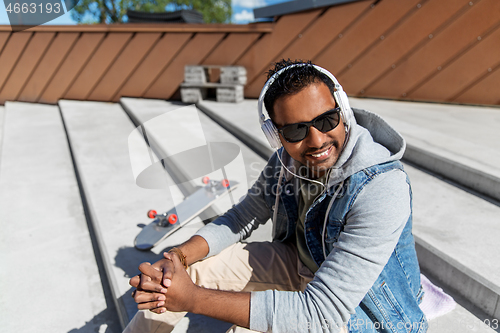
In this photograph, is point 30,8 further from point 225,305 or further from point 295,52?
point 225,305

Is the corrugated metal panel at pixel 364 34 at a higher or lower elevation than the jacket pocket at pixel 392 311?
higher

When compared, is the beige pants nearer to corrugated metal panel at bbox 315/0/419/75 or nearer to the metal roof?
corrugated metal panel at bbox 315/0/419/75

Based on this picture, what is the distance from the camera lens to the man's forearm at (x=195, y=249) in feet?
4.50

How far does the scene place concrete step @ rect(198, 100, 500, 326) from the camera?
1.58 m

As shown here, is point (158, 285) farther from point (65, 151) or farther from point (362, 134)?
point (65, 151)

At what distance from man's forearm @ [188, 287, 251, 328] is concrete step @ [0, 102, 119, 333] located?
3.62 feet

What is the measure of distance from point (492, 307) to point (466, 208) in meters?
0.81

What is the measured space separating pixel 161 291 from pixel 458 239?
1.66m

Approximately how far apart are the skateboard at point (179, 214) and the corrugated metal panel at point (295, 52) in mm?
3799

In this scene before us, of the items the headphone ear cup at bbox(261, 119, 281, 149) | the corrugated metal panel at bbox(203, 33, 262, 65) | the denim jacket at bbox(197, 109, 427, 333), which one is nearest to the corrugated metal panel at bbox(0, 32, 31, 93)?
the corrugated metal panel at bbox(203, 33, 262, 65)

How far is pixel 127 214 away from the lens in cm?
281

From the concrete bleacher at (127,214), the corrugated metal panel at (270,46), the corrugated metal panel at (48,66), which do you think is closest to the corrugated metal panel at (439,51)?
the concrete bleacher at (127,214)

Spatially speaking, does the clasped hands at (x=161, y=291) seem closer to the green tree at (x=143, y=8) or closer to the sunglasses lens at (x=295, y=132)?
the sunglasses lens at (x=295, y=132)

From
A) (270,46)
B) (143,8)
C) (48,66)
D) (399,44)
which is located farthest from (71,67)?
(143,8)
